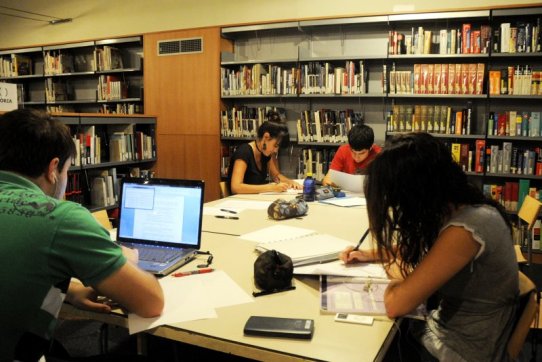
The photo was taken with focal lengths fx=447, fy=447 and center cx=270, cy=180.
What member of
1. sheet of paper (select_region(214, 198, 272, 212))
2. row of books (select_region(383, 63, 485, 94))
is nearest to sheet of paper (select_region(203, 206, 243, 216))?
sheet of paper (select_region(214, 198, 272, 212))

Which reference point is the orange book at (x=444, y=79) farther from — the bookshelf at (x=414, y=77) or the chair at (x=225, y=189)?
the chair at (x=225, y=189)

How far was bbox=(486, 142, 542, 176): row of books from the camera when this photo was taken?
3.86 m

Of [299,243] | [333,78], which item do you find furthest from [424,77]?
[299,243]

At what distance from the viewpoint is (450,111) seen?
13.2 ft

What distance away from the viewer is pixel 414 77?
4.09 meters

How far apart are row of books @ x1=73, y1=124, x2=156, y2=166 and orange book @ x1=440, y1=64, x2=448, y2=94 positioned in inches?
A: 117

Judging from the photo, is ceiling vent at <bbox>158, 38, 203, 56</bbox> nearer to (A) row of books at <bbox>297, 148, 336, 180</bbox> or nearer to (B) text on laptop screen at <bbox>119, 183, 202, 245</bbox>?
(A) row of books at <bbox>297, 148, 336, 180</bbox>

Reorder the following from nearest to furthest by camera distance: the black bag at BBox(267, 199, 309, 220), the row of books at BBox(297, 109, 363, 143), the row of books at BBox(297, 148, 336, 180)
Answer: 1. the black bag at BBox(267, 199, 309, 220)
2. the row of books at BBox(297, 109, 363, 143)
3. the row of books at BBox(297, 148, 336, 180)

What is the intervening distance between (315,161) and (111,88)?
9.41 ft

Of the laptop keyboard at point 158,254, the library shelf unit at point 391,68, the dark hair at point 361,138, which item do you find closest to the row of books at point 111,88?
the library shelf unit at point 391,68

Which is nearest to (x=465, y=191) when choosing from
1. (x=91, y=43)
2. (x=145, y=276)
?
(x=145, y=276)

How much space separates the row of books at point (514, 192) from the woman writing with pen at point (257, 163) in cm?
191

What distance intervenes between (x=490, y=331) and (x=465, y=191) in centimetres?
38

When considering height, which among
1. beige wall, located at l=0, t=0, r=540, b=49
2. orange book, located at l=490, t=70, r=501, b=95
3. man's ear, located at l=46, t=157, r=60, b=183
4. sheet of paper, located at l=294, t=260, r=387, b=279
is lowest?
sheet of paper, located at l=294, t=260, r=387, b=279
